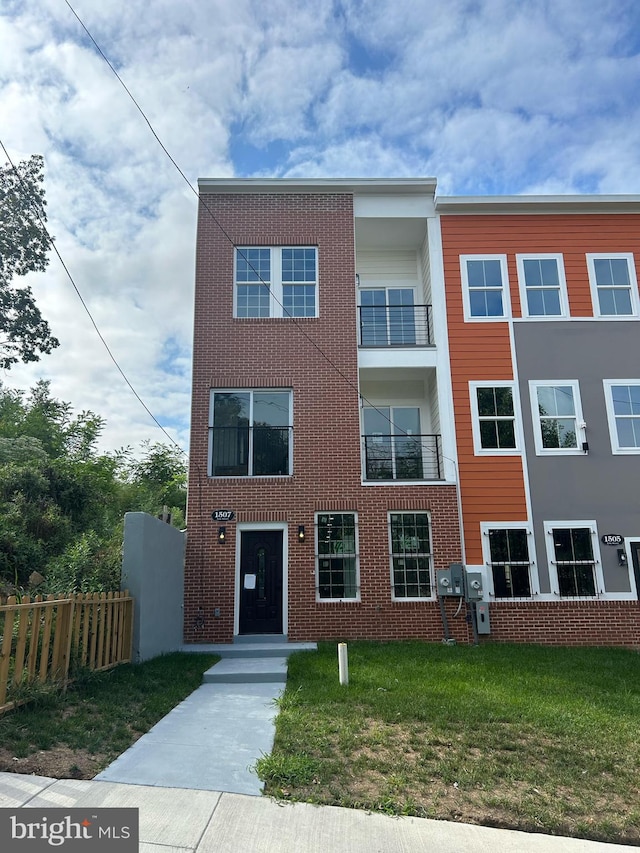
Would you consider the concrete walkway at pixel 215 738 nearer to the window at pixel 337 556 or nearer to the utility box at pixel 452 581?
the window at pixel 337 556

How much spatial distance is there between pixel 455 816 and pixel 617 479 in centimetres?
978

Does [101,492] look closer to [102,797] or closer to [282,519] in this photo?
[282,519]

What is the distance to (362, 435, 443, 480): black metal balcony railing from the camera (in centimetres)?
1229

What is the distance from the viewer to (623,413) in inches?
476

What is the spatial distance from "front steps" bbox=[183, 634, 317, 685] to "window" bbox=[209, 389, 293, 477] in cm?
330

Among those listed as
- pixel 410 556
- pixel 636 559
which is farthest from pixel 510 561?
pixel 636 559

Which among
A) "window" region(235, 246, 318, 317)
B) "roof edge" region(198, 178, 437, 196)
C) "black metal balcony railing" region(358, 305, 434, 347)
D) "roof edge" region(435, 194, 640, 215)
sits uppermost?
"roof edge" region(198, 178, 437, 196)

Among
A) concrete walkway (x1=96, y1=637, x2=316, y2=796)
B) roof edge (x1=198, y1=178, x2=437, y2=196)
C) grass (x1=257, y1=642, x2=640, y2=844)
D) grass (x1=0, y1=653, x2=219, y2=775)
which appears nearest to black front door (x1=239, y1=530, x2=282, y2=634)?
concrete walkway (x1=96, y1=637, x2=316, y2=796)

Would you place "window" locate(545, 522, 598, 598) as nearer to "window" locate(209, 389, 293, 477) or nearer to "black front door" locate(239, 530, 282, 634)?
"black front door" locate(239, 530, 282, 634)

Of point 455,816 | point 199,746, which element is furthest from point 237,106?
point 455,816

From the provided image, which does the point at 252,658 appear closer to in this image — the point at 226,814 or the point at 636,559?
the point at 226,814

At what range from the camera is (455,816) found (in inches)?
144

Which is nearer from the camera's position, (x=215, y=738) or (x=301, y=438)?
(x=215, y=738)

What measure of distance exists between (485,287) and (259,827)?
11.7m
